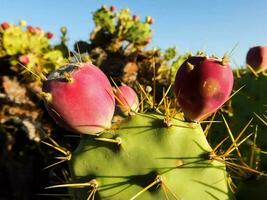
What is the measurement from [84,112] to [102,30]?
450cm

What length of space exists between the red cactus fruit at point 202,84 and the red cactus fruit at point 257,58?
968mm

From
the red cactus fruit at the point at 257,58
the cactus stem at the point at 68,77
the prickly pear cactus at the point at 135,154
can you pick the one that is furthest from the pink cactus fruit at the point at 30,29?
the cactus stem at the point at 68,77

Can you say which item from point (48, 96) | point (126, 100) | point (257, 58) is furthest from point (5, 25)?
point (48, 96)

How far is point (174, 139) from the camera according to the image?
4.13ft

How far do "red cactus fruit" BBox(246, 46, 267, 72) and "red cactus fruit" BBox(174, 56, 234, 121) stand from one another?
968 millimetres

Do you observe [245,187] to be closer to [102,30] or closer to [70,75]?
[70,75]

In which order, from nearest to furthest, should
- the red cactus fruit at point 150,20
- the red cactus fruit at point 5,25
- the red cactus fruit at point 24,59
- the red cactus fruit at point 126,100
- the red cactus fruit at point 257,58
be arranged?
the red cactus fruit at point 126,100, the red cactus fruit at point 257,58, the red cactus fruit at point 24,59, the red cactus fruit at point 5,25, the red cactus fruit at point 150,20

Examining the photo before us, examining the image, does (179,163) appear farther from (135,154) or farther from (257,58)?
(257,58)

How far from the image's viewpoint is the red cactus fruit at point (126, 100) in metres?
1.35

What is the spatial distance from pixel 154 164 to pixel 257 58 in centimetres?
113

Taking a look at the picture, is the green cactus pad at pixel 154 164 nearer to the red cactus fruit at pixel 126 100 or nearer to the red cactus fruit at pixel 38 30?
the red cactus fruit at pixel 126 100

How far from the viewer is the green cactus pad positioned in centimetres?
125

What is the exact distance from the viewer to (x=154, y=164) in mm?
1254

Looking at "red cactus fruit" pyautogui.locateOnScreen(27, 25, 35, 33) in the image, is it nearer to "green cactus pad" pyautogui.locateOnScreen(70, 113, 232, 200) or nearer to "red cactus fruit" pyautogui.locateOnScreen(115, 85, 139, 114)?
"red cactus fruit" pyautogui.locateOnScreen(115, 85, 139, 114)
